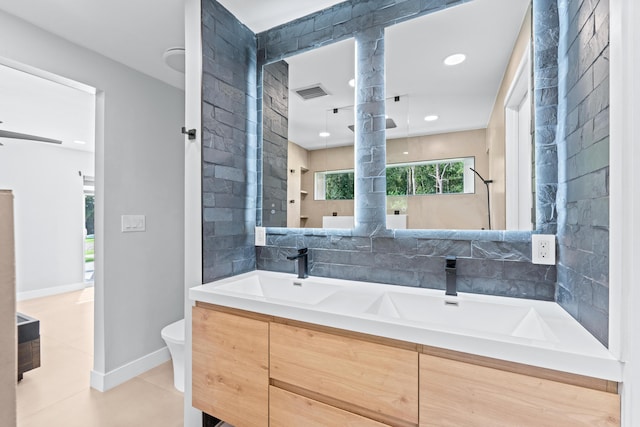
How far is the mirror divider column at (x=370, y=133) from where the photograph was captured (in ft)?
5.40

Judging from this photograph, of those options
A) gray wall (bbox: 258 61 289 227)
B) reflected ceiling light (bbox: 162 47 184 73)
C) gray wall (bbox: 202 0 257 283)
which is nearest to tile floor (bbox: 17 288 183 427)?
gray wall (bbox: 202 0 257 283)

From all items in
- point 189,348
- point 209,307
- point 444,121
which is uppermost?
point 444,121

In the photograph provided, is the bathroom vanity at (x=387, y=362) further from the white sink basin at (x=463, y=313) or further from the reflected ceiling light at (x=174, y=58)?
the reflected ceiling light at (x=174, y=58)

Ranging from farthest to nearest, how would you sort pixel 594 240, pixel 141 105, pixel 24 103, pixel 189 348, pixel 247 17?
pixel 24 103 < pixel 141 105 < pixel 247 17 < pixel 189 348 < pixel 594 240

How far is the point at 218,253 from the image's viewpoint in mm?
1689

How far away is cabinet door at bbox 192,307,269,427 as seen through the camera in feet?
4.26

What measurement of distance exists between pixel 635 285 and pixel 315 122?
1.60m

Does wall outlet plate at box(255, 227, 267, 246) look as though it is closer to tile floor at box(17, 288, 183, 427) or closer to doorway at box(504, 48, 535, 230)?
tile floor at box(17, 288, 183, 427)

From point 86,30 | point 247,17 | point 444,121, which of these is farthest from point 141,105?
point 444,121

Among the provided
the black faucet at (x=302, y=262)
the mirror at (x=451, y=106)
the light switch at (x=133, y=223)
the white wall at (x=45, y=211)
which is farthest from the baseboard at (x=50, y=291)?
the mirror at (x=451, y=106)

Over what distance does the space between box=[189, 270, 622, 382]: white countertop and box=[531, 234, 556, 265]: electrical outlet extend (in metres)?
0.18

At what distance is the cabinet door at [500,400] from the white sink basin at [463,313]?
0.67 feet

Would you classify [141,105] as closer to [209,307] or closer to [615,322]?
[209,307]

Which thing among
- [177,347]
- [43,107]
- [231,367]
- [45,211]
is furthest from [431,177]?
[45,211]
